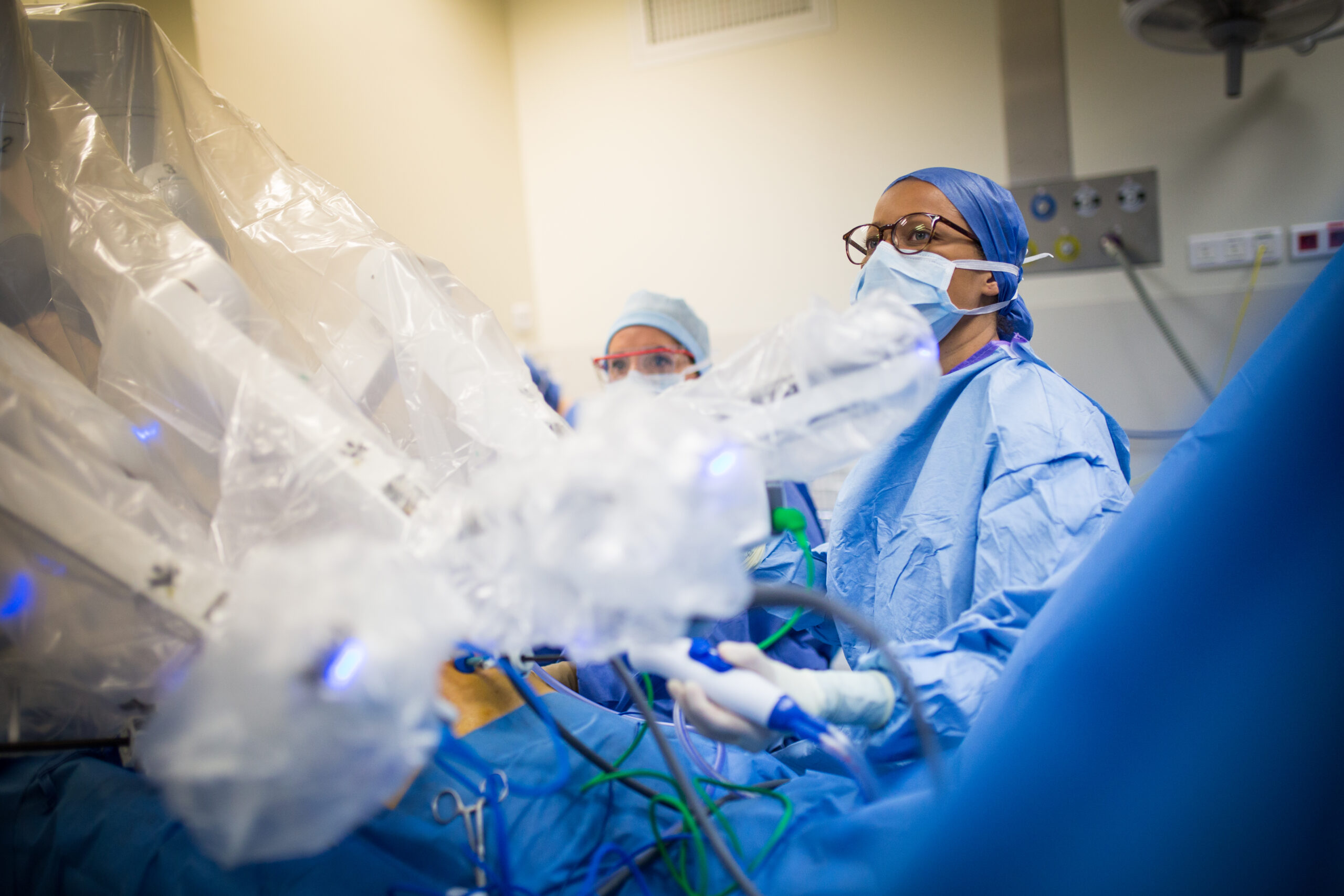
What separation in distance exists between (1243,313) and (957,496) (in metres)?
1.84

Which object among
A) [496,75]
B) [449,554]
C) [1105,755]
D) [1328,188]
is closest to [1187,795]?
[1105,755]

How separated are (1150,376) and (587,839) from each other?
233 cm

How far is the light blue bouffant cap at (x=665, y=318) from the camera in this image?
202 centimetres

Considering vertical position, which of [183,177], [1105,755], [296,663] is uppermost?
[183,177]

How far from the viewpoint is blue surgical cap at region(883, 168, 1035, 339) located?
1247 millimetres

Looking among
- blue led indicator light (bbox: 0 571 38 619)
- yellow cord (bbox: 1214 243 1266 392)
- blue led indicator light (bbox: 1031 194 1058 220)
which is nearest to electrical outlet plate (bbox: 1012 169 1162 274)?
blue led indicator light (bbox: 1031 194 1058 220)

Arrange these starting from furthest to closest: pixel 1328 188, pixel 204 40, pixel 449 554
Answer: pixel 1328 188 → pixel 204 40 → pixel 449 554

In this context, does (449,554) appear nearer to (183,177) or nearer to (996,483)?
(996,483)

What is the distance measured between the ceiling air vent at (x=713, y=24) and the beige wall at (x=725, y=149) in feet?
0.13

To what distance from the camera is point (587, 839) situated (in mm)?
670

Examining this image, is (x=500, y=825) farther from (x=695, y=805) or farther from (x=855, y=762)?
(x=855, y=762)

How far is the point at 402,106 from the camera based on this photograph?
7.42 ft

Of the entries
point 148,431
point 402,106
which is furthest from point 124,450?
point 402,106

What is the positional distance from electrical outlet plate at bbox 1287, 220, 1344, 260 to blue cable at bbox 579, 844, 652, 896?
2580mm
